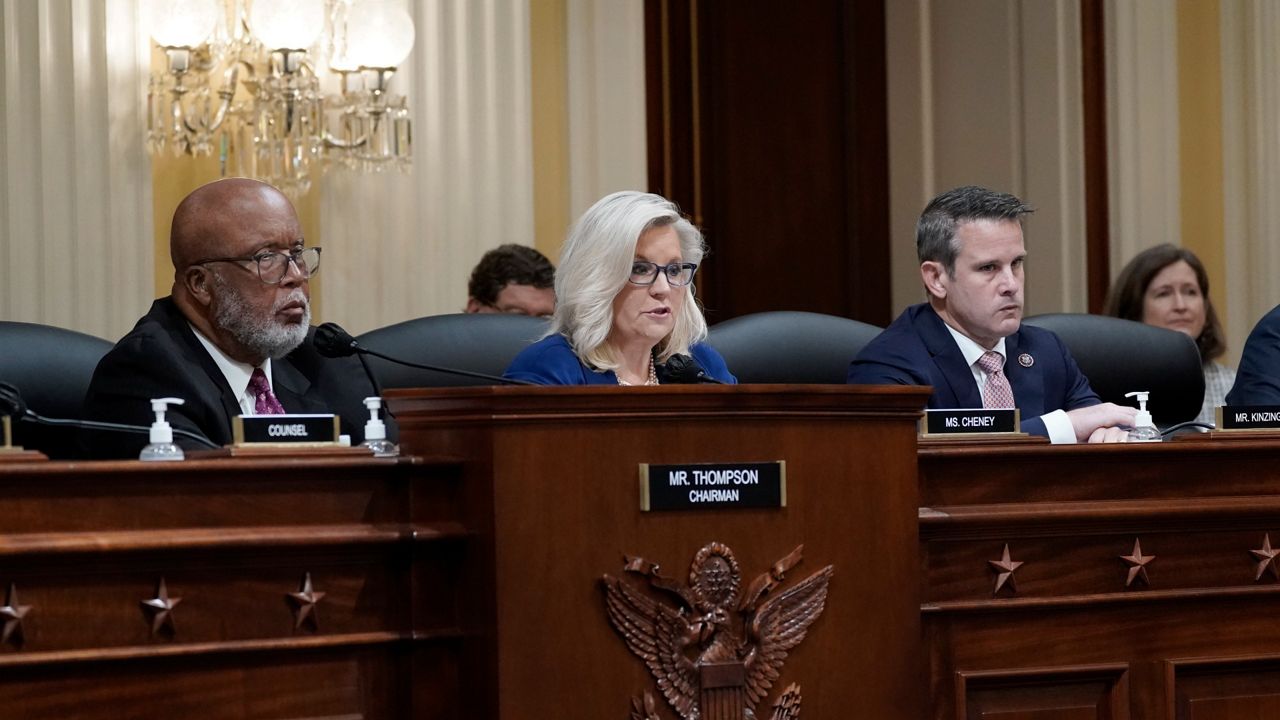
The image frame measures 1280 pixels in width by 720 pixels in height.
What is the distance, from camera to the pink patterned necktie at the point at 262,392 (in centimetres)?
304

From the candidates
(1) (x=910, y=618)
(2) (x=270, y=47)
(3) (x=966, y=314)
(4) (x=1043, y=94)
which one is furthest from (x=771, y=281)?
(1) (x=910, y=618)

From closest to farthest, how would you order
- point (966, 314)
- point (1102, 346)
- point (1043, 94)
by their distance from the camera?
point (966, 314), point (1102, 346), point (1043, 94)

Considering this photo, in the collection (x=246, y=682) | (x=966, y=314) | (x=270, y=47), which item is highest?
(x=270, y=47)

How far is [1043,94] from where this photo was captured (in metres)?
5.72

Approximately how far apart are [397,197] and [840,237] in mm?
1783

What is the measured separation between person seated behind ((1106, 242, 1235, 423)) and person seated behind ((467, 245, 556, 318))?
5.41 ft

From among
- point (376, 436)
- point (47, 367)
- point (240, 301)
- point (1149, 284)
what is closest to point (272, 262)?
point (240, 301)

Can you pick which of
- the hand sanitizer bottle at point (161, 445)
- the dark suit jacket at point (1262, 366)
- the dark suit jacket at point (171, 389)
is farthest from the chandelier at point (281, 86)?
the hand sanitizer bottle at point (161, 445)

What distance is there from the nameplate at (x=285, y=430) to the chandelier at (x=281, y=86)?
2.47 m

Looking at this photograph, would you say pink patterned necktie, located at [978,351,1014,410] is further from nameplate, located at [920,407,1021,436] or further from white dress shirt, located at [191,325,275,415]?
white dress shirt, located at [191,325,275,415]

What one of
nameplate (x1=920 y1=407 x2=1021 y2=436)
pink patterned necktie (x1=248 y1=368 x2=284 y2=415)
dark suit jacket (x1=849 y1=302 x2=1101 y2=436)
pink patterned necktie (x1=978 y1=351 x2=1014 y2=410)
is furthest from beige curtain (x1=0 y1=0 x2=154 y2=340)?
nameplate (x1=920 y1=407 x2=1021 y2=436)

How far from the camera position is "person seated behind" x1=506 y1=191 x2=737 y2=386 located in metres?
3.00

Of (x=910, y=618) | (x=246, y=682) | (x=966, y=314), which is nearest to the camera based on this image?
(x=246, y=682)

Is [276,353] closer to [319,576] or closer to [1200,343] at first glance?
[319,576]
